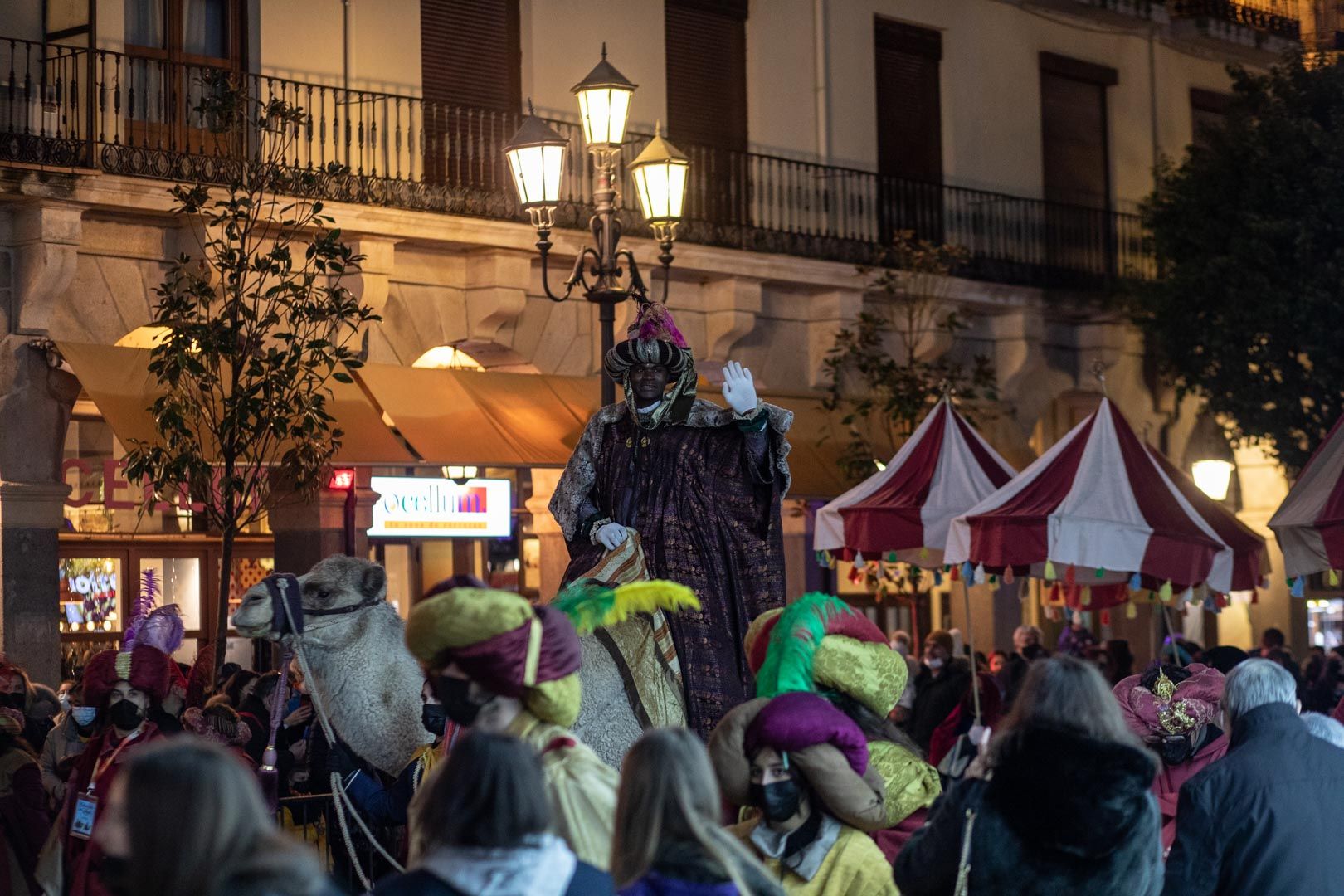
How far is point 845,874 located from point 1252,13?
24.0 meters

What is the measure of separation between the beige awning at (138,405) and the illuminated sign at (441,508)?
1272 millimetres

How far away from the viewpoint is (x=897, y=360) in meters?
22.9

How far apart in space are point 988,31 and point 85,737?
57.5 ft

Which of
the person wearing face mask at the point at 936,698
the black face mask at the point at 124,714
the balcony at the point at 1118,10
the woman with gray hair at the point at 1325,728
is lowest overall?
the person wearing face mask at the point at 936,698

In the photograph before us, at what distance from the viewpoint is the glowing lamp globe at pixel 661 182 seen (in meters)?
14.0

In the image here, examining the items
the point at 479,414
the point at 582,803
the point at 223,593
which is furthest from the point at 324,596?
the point at 479,414

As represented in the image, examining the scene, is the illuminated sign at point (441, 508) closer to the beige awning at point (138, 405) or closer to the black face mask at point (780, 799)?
the beige awning at point (138, 405)

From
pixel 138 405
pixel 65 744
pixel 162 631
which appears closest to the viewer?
pixel 162 631

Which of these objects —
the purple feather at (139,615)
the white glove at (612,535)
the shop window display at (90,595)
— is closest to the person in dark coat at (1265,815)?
the white glove at (612,535)

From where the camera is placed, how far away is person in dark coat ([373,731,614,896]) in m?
3.94

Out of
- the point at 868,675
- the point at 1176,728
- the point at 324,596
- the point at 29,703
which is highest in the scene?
the point at 324,596

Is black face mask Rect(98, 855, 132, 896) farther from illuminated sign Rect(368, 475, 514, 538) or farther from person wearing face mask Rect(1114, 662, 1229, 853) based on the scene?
illuminated sign Rect(368, 475, 514, 538)

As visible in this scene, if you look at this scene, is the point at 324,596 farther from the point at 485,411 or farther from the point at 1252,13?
the point at 1252,13

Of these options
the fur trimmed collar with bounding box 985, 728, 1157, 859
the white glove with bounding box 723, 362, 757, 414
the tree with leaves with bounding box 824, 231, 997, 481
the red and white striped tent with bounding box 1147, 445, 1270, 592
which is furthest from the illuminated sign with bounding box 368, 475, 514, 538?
the fur trimmed collar with bounding box 985, 728, 1157, 859
